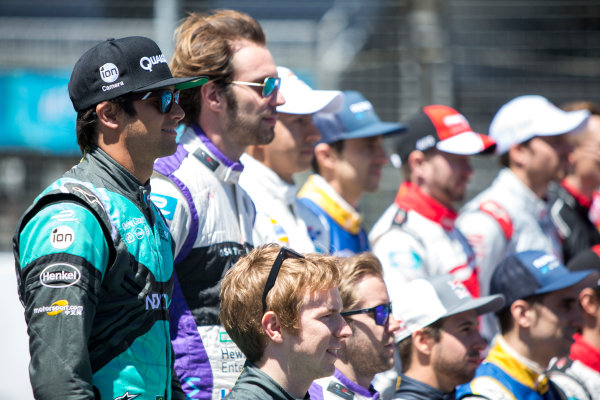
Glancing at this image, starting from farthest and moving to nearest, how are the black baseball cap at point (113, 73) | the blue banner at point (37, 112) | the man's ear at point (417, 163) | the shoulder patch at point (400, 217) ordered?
the blue banner at point (37, 112) → the man's ear at point (417, 163) → the shoulder patch at point (400, 217) → the black baseball cap at point (113, 73)

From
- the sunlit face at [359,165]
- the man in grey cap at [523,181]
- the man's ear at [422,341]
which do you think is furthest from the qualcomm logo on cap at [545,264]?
the sunlit face at [359,165]

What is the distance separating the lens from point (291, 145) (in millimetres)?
4305

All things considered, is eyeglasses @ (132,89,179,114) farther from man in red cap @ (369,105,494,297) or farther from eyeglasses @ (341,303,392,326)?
man in red cap @ (369,105,494,297)

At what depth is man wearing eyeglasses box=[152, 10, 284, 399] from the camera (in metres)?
3.02

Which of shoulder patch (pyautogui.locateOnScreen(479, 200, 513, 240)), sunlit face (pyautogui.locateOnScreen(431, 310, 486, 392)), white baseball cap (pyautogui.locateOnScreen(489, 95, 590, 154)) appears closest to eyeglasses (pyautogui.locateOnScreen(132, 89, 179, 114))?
sunlit face (pyautogui.locateOnScreen(431, 310, 486, 392))

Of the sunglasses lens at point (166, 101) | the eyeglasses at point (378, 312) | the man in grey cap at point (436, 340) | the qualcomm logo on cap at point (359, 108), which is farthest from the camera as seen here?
the qualcomm logo on cap at point (359, 108)

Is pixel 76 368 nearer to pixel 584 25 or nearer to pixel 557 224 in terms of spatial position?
pixel 557 224

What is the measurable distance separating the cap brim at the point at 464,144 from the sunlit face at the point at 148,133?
3.03 m

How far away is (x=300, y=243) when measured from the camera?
13.3ft

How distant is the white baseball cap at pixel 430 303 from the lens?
12.4 feet

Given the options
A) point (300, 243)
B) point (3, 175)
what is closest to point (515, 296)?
point (300, 243)

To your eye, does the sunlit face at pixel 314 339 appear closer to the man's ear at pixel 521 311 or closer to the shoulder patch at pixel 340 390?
the shoulder patch at pixel 340 390

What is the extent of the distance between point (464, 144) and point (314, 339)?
3019 mm

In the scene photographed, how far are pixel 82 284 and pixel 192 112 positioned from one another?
146 centimetres
